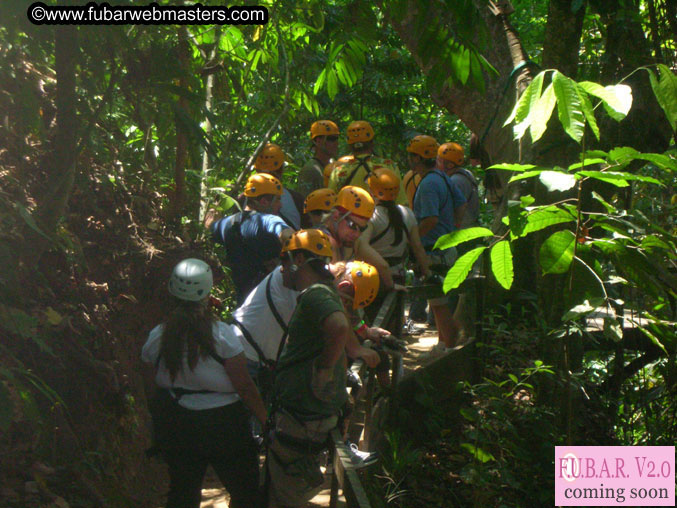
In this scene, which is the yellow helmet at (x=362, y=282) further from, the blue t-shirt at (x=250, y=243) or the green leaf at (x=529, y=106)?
the green leaf at (x=529, y=106)

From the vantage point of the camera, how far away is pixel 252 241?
6000 millimetres

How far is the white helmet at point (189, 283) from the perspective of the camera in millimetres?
4219

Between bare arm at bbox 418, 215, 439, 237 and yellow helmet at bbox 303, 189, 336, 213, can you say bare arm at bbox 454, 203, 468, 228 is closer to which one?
bare arm at bbox 418, 215, 439, 237

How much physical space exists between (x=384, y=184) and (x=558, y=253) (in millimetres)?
3113

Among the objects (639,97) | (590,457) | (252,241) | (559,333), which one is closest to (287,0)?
(252,241)

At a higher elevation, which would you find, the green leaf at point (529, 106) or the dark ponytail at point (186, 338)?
the green leaf at point (529, 106)

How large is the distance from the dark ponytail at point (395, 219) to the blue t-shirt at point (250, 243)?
1.22m

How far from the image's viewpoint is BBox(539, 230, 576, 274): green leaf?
3693 millimetres

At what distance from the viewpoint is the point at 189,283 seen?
4227 millimetres

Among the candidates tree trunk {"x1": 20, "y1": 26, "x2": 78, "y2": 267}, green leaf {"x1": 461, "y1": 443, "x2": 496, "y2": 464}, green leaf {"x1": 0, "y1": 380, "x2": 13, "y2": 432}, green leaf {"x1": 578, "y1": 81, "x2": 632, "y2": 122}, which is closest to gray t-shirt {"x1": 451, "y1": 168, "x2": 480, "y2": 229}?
green leaf {"x1": 461, "y1": 443, "x2": 496, "y2": 464}

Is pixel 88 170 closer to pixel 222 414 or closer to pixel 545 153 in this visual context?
pixel 222 414

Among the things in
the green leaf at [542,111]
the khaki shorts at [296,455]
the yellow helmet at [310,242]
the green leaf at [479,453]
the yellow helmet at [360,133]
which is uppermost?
the yellow helmet at [360,133]

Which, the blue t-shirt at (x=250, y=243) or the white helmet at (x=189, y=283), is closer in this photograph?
the white helmet at (x=189, y=283)

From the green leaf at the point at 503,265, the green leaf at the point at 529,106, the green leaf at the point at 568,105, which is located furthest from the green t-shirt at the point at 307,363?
the green leaf at the point at 568,105
